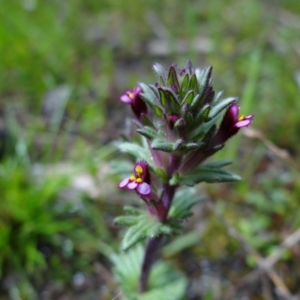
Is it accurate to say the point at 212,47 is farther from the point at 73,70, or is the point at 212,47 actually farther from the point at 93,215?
the point at 93,215

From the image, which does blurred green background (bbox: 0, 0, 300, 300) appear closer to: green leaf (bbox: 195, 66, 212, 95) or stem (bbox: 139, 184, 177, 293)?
stem (bbox: 139, 184, 177, 293)

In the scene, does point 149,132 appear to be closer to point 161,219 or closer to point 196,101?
point 196,101

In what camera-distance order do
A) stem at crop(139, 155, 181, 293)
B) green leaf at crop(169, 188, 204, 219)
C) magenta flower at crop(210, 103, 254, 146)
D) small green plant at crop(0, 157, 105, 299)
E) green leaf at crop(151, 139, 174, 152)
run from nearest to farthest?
green leaf at crop(151, 139, 174, 152)
magenta flower at crop(210, 103, 254, 146)
stem at crop(139, 155, 181, 293)
green leaf at crop(169, 188, 204, 219)
small green plant at crop(0, 157, 105, 299)

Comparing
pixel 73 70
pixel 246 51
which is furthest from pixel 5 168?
pixel 246 51

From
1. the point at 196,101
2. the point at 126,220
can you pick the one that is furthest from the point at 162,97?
the point at 126,220

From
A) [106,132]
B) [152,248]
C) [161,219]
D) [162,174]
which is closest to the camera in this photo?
[162,174]

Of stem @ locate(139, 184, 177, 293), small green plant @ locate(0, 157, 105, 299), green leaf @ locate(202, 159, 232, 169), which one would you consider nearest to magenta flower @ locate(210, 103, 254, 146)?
green leaf @ locate(202, 159, 232, 169)

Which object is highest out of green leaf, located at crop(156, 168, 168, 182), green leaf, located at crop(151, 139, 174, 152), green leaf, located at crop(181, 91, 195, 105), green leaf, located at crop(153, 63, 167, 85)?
green leaf, located at crop(153, 63, 167, 85)
